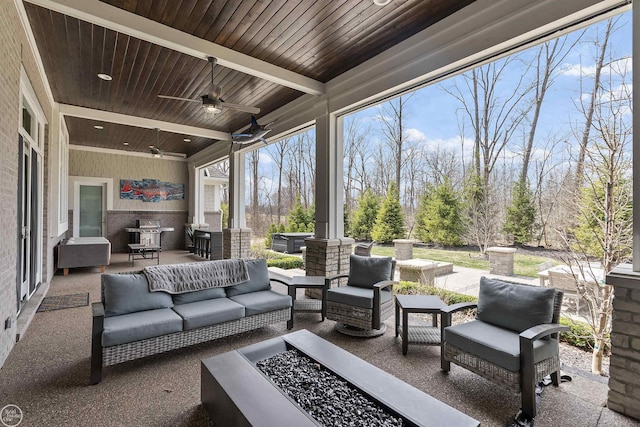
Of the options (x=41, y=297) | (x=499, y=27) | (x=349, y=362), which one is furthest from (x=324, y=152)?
(x=41, y=297)

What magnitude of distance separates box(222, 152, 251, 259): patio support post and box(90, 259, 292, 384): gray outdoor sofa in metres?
4.62

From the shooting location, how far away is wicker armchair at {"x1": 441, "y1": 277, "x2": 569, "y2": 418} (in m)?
2.23

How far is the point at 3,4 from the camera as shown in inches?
104

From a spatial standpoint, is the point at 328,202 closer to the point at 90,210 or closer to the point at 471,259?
the point at 471,259

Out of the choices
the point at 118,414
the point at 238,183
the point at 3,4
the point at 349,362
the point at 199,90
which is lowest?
the point at 118,414

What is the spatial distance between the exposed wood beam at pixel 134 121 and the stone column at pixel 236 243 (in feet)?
8.40

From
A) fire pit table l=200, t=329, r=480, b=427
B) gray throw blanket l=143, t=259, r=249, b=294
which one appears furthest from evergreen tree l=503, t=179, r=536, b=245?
gray throw blanket l=143, t=259, r=249, b=294

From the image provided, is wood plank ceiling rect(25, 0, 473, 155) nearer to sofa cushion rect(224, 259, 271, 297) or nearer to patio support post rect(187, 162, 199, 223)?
sofa cushion rect(224, 259, 271, 297)

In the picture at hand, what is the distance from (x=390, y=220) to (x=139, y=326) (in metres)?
7.27

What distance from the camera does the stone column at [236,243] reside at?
8367 mm

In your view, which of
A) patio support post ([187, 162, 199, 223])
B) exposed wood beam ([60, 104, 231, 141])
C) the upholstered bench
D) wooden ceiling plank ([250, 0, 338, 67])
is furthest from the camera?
patio support post ([187, 162, 199, 223])

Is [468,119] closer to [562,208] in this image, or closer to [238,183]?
[562,208]

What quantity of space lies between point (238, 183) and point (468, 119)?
6132 mm

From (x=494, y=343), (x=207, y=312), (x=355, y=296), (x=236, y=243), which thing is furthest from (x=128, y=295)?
(x=236, y=243)
